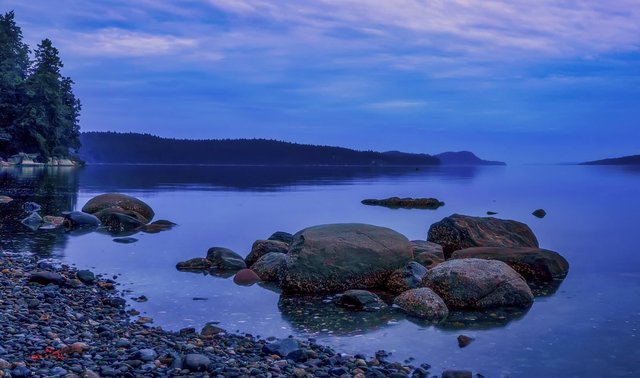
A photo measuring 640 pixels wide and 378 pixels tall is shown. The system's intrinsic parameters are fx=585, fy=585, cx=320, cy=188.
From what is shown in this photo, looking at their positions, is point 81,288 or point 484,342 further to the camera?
point 81,288

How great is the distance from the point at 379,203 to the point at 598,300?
106ft

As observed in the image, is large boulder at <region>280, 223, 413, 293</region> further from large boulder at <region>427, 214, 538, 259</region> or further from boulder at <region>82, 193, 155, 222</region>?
boulder at <region>82, 193, 155, 222</region>

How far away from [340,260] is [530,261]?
5.53 m

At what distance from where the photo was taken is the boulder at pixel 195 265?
16703 millimetres

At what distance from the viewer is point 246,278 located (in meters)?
15.3

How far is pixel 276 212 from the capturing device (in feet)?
118

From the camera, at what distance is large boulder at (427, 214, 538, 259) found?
19.0 meters

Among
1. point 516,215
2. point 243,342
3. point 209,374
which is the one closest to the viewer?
point 209,374

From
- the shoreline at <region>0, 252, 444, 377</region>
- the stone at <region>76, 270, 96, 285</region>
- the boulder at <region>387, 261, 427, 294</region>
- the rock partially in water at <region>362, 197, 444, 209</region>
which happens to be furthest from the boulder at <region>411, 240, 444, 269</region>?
the rock partially in water at <region>362, 197, 444, 209</region>

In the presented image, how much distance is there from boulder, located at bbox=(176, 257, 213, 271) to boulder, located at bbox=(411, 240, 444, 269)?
596 cm

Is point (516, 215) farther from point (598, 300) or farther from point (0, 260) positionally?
point (0, 260)

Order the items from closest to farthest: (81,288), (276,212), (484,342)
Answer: (484,342), (81,288), (276,212)

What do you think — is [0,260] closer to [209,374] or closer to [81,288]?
[81,288]

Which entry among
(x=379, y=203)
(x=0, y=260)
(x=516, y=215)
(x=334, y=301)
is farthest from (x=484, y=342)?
(x=379, y=203)
